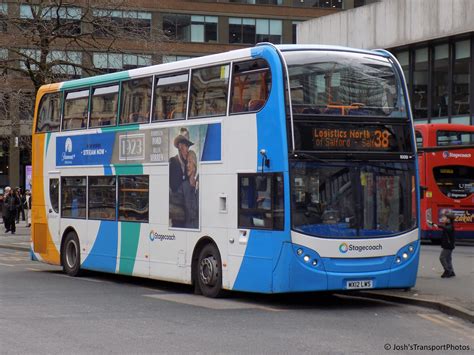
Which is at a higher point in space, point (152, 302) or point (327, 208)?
point (327, 208)

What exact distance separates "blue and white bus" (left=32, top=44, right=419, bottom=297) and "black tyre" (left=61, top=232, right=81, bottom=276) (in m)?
2.89

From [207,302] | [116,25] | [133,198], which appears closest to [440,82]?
[116,25]

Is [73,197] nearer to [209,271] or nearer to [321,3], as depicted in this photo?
[209,271]

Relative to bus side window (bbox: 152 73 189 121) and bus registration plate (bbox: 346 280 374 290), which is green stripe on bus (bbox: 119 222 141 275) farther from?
bus registration plate (bbox: 346 280 374 290)

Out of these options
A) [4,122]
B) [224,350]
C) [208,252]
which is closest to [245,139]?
[208,252]

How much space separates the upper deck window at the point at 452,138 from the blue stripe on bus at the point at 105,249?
13902 mm

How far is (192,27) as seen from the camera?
7300 cm

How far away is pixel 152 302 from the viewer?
46.9ft

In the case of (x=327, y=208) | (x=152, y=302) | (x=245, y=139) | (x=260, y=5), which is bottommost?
(x=152, y=302)

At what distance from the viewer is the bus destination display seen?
1347cm

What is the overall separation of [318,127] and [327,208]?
126 centimetres

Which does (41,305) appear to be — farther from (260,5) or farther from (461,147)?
(260,5)

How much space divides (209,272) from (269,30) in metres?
62.6

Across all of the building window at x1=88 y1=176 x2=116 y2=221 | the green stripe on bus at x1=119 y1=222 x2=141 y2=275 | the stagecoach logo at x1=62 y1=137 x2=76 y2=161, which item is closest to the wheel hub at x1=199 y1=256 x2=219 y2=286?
the green stripe on bus at x1=119 y1=222 x2=141 y2=275
